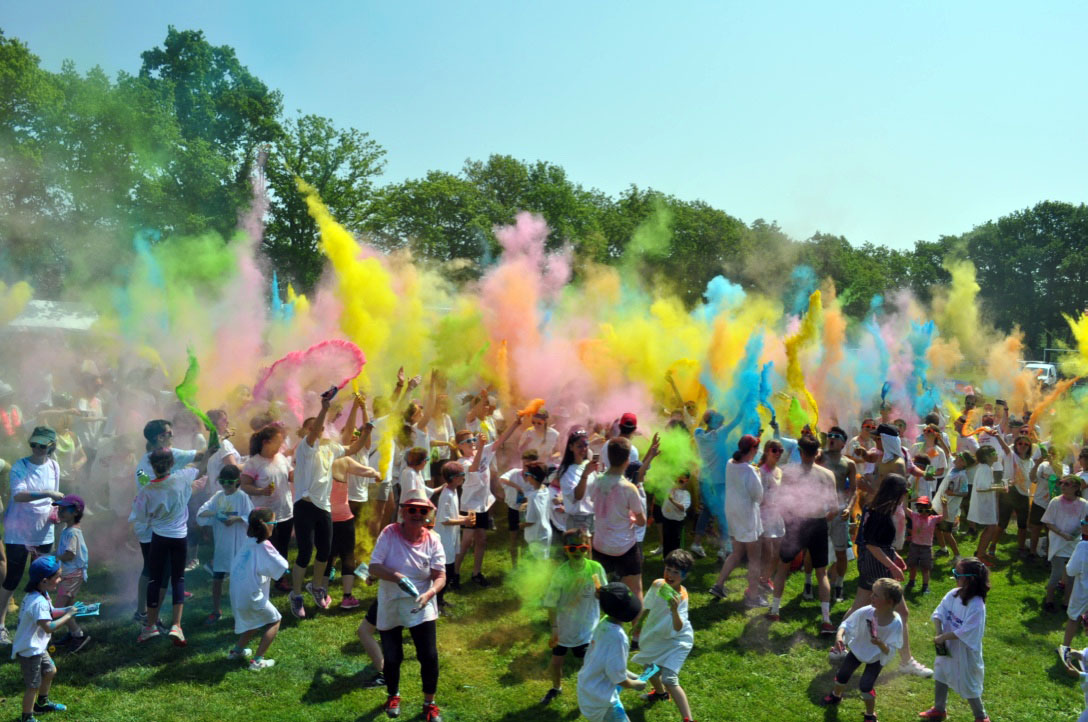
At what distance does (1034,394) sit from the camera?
18969 mm

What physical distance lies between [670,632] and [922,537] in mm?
4289

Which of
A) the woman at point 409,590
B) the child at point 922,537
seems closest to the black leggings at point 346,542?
the woman at point 409,590

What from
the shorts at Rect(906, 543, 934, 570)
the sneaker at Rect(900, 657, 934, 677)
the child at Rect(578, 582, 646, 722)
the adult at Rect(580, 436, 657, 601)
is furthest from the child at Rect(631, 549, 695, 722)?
the shorts at Rect(906, 543, 934, 570)

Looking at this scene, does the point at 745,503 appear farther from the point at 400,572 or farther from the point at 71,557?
the point at 71,557

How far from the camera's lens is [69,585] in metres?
6.48

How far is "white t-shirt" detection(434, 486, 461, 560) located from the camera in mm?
7496

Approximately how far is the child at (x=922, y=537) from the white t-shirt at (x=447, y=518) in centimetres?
477

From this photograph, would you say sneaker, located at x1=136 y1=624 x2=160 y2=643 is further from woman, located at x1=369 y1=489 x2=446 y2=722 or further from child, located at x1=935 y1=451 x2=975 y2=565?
child, located at x1=935 y1=451 x2=975 y2=565

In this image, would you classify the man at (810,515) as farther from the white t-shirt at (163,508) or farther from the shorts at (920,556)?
the white t-shirt at (163,508)

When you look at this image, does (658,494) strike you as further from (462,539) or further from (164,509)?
(164,509)

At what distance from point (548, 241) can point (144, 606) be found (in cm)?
2885

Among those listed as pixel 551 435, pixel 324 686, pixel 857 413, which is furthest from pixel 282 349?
pixel 857 413

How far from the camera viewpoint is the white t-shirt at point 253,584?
5.99m

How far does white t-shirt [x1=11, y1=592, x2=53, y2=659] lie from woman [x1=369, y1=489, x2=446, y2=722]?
216 cm
